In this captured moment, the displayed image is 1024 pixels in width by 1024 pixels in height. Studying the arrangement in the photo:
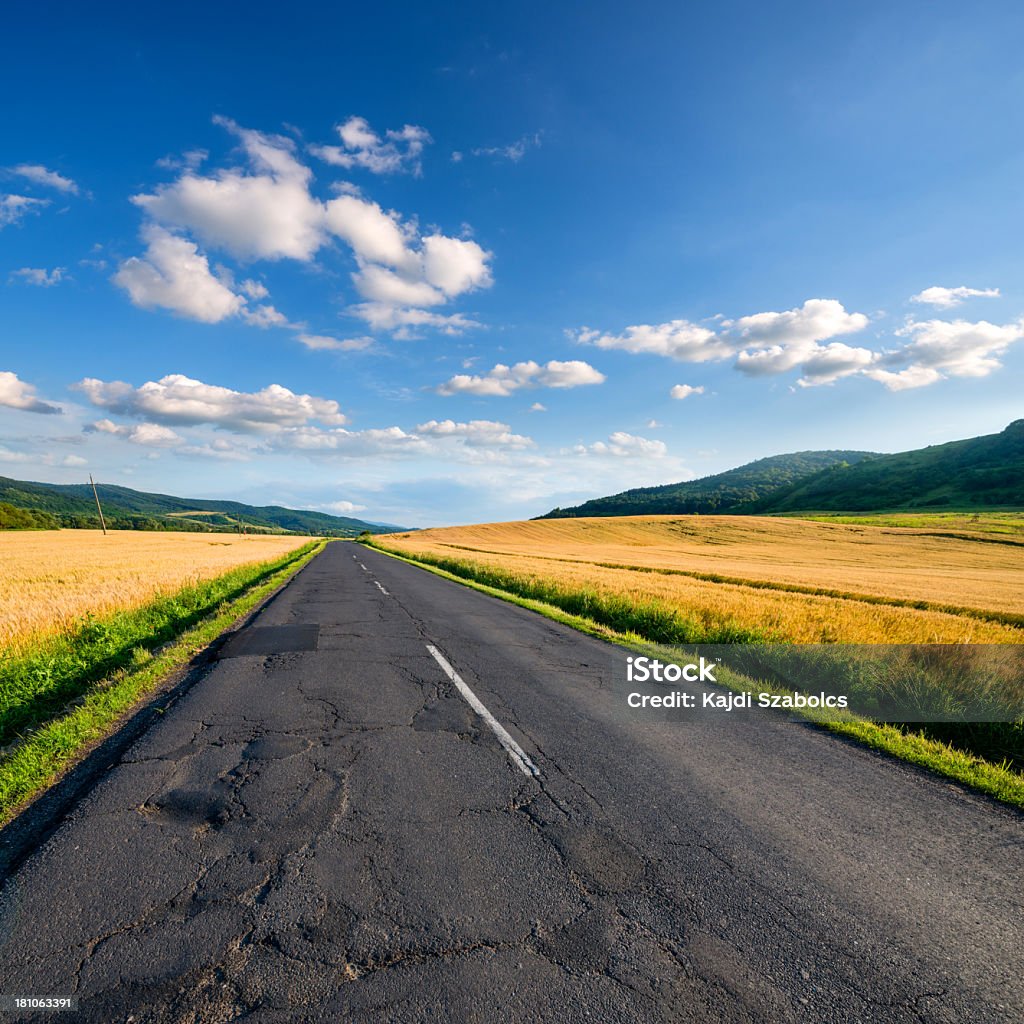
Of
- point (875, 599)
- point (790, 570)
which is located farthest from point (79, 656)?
point (790, 570)

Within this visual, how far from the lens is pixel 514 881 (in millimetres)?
3354

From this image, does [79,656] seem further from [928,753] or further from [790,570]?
[790,570]

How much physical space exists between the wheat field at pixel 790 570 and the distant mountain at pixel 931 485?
245ft

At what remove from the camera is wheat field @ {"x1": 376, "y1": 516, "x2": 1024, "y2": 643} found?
11727 mm

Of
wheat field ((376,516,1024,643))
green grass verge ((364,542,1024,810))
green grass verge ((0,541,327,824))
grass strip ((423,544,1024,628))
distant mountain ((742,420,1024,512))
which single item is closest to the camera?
green grass verge ((364,542,1024,810))

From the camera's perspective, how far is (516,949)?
2.78 m

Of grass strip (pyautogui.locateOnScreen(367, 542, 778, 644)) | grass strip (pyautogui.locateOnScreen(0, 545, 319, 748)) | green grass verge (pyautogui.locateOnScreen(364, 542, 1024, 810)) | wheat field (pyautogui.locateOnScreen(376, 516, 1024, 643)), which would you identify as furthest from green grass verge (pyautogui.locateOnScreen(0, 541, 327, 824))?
wheat field (pyautogui.locateOnScreen(376, 516, 1024, 643))

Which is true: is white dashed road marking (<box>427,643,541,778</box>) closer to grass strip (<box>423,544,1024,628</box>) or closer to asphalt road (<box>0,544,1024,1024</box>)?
asphalt road (<box>0,544,1024,1024</box>)

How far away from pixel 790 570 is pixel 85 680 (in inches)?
1519

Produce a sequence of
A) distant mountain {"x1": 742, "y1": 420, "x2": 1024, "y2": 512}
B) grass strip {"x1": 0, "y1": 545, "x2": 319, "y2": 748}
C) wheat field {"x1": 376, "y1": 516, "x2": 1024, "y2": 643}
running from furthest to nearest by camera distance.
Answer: distant mountain {"x1": 742, "y1": 420, "x2": 1024, "y2": 512}, wheat field {"x1": 376, "y1": 516, "x2": 1024, "y2": 643}, grass strip {"x1": 0, "y1": 545, "x2": 319, "y2": 748}

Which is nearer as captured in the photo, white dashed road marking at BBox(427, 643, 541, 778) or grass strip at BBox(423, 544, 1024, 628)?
white dashed road marking at BBox(427, 643, 541, 778)

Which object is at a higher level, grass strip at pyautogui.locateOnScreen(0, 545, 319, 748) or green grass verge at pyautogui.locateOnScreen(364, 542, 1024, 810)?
grass strip at pyautogui.locateOnScreen(0, 545, 319, 748)

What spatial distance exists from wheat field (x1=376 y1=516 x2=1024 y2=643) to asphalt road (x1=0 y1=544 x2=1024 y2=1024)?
6.27m

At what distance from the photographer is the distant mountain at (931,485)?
130125mm
